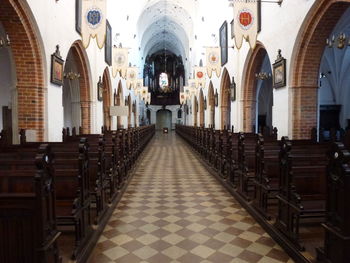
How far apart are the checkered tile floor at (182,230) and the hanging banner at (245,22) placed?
4.14 meters

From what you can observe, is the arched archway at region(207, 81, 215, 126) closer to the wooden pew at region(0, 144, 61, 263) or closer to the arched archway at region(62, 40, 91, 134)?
the arched archway at region(62, 40, 91, 134)

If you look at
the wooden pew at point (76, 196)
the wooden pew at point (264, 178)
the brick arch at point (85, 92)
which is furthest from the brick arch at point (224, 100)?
the wooden pew at point (76, 196)

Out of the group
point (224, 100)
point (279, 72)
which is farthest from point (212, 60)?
point (279, 72)

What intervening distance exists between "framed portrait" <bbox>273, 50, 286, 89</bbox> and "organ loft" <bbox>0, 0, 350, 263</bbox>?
51mm

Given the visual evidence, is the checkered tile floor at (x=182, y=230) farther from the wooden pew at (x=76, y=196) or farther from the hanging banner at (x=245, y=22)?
the hanging banner at (x=245, y=22)

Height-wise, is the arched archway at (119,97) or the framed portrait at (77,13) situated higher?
the framed portrait at (77,13)

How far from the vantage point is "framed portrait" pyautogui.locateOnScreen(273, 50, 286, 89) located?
309 inches

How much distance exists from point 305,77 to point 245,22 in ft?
7.27

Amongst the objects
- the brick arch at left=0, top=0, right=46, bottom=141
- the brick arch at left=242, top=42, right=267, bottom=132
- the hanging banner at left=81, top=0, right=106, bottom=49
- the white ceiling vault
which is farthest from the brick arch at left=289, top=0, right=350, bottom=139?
the white ceiling vault

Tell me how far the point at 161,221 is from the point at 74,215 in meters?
1.66

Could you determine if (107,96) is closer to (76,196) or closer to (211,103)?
Answer: (211,103)

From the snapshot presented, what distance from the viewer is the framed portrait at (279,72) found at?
7.85 m

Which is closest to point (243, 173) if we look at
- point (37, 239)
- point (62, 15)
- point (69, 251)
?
point (69, 251)

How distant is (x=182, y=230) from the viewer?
4.03 meters
